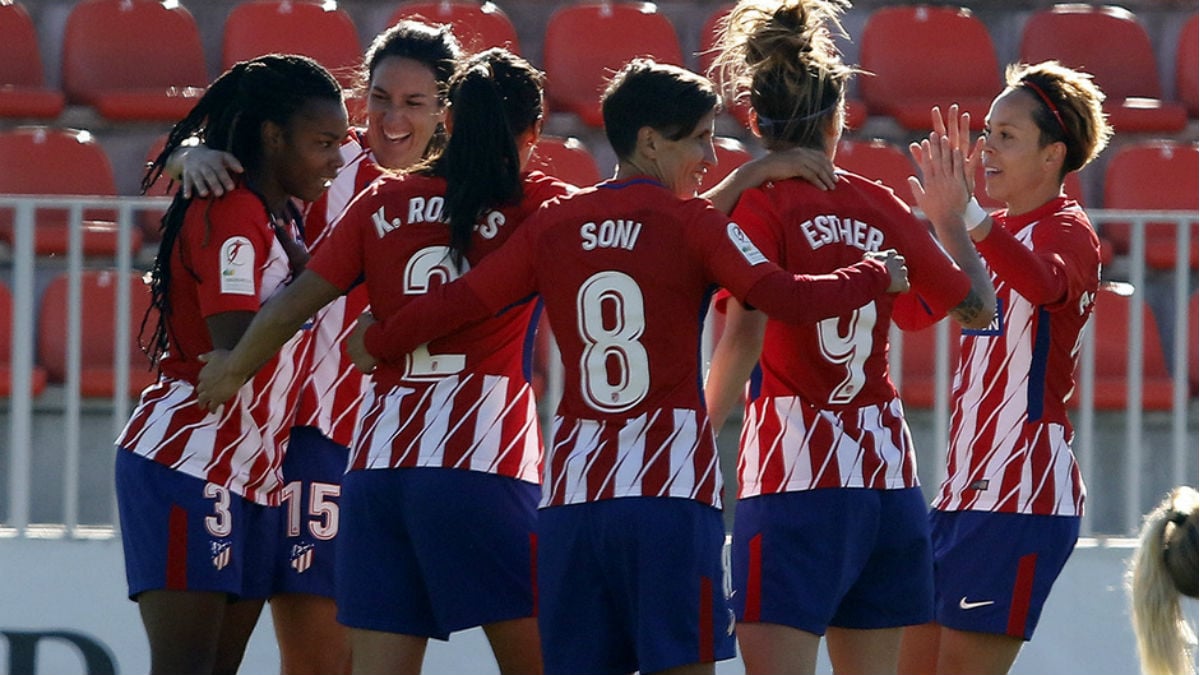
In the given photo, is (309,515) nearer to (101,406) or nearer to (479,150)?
(479,150)

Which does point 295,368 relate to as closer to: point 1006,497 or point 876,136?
point 1006,497

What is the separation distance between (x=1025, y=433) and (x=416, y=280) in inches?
50.9

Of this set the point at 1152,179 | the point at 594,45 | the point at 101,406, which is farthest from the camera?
Answer: the point at 594,45

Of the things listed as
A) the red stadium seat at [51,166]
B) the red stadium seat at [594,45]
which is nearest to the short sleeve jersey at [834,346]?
the red stadium seat at [51,166]

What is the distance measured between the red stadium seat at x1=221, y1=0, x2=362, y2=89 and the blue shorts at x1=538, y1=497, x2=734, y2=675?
4.75 metres

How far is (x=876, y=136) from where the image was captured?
7422 mm

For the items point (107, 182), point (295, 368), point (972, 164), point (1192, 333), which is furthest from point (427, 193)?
point (107, 182)

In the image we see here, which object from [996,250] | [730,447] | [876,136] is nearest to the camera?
[996,250]

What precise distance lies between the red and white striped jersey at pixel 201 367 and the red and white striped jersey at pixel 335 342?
6.1 inches

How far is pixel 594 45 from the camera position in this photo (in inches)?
295

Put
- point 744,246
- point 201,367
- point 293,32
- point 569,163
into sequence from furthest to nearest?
point 293,32
point 569,163
point 201,367
point 744,246

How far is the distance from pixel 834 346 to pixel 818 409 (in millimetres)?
119

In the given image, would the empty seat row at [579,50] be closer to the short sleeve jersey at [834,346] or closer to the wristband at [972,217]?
the wristband at [972,217]

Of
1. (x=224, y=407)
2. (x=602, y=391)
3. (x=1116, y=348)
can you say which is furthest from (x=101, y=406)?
(x=1116, y=348)
